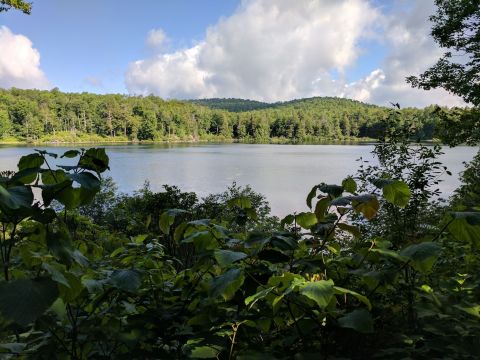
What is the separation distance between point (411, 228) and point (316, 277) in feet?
13.2

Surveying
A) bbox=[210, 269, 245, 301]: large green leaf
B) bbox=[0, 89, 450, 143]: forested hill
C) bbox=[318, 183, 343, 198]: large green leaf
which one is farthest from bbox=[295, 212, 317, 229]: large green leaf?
bbox=[0, 89, 450, 143]: forested hill

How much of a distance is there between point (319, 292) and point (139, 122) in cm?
10073

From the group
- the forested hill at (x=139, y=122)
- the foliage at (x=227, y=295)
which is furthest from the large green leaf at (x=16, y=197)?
the forested hill at (x=139, y=122)

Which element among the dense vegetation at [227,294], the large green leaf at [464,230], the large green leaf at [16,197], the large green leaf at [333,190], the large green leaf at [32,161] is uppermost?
the large green leaf at [32,161]

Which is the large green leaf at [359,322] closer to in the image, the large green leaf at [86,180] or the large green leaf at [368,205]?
the large green leaf at [368,205]

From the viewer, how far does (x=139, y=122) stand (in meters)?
97.2

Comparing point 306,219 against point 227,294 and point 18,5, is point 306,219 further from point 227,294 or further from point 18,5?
point 18,5

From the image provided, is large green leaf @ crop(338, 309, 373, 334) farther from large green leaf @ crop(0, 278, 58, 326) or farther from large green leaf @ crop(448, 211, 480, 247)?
large green leaf @ crop(0, 278, 58, 326)

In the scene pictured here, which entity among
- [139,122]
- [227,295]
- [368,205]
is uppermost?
[139,122]

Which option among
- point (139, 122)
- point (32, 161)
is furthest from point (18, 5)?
point (139, 122)

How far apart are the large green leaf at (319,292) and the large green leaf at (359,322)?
9 centimetres

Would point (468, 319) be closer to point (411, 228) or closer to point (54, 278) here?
point (54, 278)

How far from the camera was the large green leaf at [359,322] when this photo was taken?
0.80 m

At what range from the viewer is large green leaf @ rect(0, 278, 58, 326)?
667 millimetres
